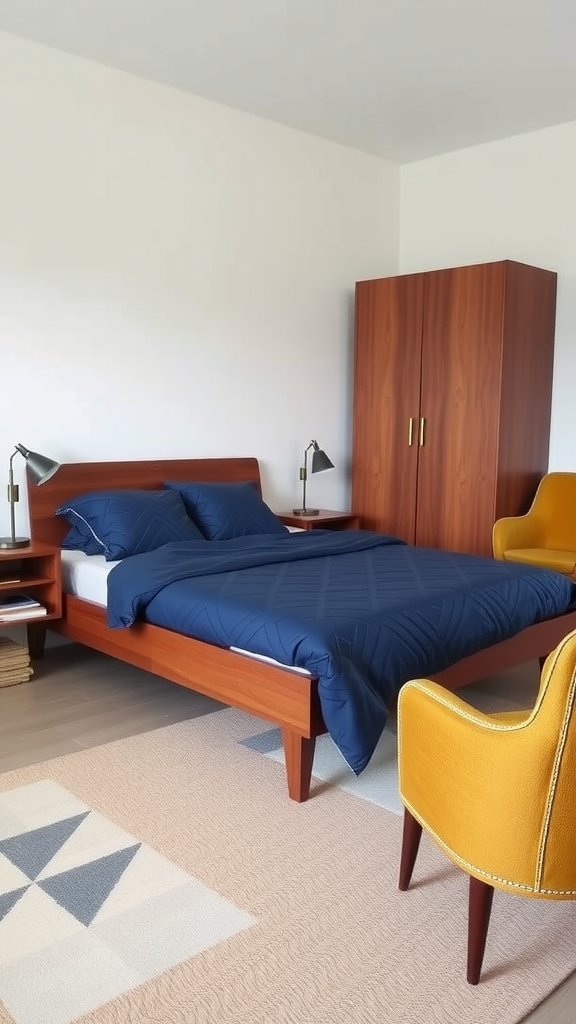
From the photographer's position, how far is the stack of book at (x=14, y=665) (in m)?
3.48

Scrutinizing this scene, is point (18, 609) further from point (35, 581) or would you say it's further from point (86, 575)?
point (86, 575)

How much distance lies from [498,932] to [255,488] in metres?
2.99

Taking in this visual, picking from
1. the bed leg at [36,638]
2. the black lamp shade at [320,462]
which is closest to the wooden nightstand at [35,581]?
the bed leg at [36,638]

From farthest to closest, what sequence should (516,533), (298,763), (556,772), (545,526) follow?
(545,526), (516,533), (298,763), (556,772)

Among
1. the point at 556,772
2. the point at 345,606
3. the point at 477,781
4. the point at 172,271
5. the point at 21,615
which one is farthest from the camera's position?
the point at 172,271

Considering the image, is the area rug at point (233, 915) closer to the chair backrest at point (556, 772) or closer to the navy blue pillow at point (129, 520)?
the chair backrest at point (556, 772)

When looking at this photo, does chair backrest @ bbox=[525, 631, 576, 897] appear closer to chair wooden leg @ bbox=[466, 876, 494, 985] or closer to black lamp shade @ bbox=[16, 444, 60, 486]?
chair wooden leg @ bbox=[466, 876, 494, 985]

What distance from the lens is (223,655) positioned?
2707 mm

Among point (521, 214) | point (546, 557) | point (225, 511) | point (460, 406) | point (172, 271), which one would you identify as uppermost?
point (521, 214)

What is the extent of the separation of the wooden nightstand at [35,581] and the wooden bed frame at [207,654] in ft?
0.27

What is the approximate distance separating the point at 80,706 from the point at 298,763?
1.16m

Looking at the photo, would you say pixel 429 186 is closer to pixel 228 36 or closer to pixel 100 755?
pixel 228 36

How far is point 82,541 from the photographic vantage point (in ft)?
12.6

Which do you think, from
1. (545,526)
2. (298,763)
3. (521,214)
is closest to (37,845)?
(298,763)
